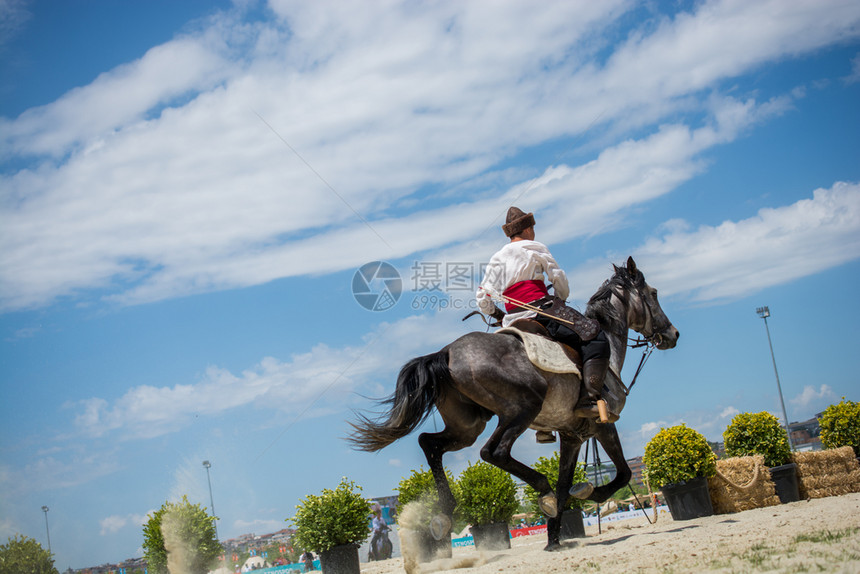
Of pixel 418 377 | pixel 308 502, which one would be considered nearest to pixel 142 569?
pixel 308 502

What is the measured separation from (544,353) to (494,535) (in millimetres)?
3469

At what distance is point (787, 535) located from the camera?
18.3ft

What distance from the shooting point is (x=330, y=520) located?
24.7ft

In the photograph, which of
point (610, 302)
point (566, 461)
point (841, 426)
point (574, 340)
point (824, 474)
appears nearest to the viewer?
point (574, 340)

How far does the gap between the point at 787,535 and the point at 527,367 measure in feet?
8.39

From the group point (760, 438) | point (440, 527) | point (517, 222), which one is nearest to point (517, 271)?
point (517, 222)

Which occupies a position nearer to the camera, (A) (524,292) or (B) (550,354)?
(B) (550,354)

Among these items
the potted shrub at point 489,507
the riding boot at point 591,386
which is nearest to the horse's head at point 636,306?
the riding boot at point 591,386

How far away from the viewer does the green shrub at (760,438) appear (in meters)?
10.8

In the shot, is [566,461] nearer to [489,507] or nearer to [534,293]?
[489,507]

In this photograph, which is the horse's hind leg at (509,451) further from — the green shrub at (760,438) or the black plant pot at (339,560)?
the green shrub at (760,438)

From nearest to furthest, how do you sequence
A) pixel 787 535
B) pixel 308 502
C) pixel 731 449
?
pixel 787 535 < pixel 308 502 < pixel 731 449

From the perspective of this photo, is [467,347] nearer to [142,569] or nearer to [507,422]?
[507,422]

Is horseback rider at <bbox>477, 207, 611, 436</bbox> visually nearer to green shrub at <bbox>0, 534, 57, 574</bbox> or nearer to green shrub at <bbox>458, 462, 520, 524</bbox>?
green shrub at <bbox>458, 462, 520, 524</bbox>
